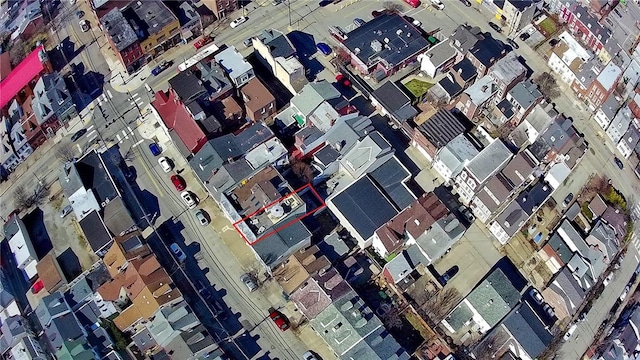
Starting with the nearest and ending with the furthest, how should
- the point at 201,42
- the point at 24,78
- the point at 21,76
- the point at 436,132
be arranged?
the point at 436,132, the point at 24,78, the point at 21,76, the point at 201,42

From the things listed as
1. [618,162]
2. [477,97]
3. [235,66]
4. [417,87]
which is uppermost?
[235,66]

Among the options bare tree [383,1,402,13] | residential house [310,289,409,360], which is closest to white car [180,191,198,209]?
residential house [310,289,409,360]

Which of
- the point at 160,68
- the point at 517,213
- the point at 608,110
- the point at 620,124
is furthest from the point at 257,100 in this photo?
the point at 620,124

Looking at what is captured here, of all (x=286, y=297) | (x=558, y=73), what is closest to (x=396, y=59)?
(x=558, y=73)

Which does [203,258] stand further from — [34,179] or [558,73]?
[558,73]

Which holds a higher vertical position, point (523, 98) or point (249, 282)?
point (249, 282)

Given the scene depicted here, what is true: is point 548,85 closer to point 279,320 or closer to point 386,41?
point 386,41

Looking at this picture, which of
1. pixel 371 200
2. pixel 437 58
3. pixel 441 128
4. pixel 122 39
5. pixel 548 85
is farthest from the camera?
pixel 548 85

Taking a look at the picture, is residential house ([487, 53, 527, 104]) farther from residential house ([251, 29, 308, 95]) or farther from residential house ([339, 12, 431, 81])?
residential house ([251, 29, 308, 95])
